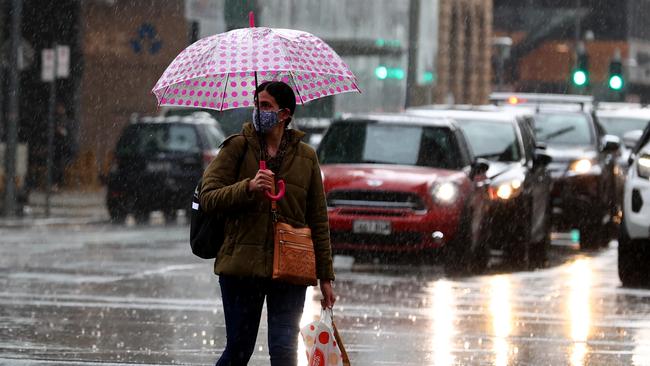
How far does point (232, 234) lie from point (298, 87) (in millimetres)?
1166

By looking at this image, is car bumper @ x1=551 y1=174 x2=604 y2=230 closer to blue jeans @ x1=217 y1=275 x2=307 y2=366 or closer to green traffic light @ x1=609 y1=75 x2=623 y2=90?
blue jeans @ x1=217 y1=275 x2=307 y2=366

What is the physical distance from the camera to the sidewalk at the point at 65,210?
25719mm

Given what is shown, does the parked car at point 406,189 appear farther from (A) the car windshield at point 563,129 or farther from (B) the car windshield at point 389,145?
(A) the car windshield at point 563,129

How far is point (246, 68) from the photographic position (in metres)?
7.68

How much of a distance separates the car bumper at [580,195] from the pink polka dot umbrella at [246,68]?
1372 centimetres

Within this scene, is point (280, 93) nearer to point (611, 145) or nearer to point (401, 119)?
point (401, 119)

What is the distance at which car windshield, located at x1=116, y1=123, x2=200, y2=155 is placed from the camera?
88.2 ft

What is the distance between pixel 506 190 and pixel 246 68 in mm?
11280

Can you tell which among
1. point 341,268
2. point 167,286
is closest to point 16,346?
point 167,286

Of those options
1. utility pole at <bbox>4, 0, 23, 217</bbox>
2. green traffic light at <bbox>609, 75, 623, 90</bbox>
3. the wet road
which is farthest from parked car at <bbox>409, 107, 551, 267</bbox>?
green traffic light at <bbox>609, 75, 623, 90</bbox>

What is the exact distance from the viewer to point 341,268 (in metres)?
17.6

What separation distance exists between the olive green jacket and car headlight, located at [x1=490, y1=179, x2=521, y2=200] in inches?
427

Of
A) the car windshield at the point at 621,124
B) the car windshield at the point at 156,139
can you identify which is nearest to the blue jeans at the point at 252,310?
the car windshield at the point at 156,139

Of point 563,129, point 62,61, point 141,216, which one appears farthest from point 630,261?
point 62,61
